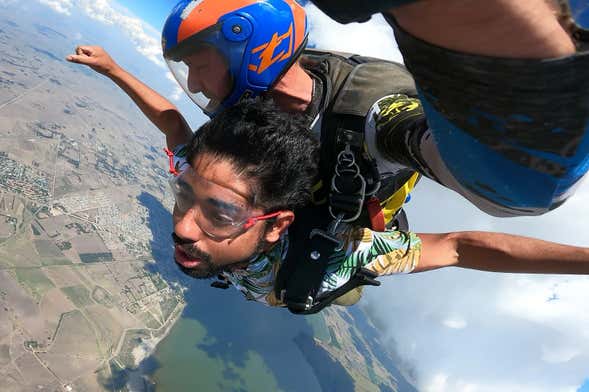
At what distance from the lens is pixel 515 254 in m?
2.11

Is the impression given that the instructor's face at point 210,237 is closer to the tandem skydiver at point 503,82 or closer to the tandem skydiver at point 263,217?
the tandem skydiver at point 263,217

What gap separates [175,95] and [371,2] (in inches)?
5461

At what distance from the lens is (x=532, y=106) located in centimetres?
43

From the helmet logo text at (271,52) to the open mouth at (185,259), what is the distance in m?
0.97

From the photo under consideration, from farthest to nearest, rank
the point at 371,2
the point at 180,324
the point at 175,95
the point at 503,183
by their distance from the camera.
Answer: the point at 175,95 → the point at 180,324 → the point at 503,183 → the point at 371,2

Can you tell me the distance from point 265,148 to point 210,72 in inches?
22.3

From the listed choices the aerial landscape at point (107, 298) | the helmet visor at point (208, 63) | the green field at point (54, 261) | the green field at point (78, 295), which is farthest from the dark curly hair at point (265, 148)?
the green field at point (54, 261)

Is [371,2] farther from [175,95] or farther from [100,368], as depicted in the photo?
[175,95]

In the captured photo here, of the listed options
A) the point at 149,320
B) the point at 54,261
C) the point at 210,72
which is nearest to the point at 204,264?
the point at 210,72

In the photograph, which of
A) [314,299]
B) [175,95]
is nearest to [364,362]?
[314,299]

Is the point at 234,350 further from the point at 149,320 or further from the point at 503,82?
the point at 503,82

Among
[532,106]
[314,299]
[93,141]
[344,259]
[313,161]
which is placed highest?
[532,106]

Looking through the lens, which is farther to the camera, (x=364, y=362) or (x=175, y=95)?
(x=175, y=95)

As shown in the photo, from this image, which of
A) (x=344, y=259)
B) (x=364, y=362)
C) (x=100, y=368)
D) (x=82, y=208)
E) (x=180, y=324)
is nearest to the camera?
(x=344, y=259)
